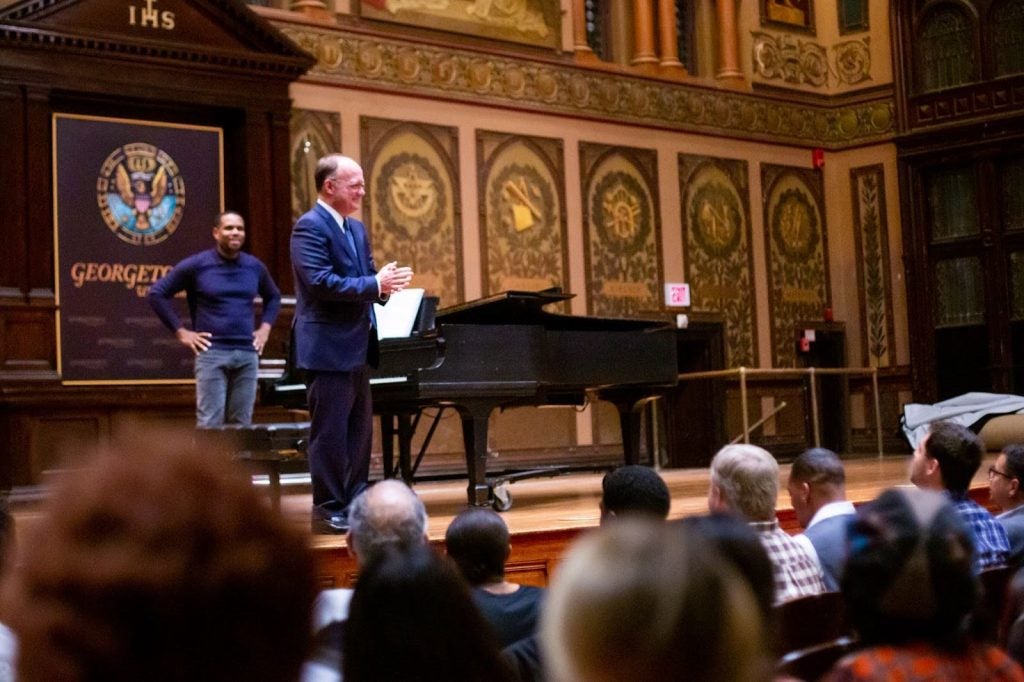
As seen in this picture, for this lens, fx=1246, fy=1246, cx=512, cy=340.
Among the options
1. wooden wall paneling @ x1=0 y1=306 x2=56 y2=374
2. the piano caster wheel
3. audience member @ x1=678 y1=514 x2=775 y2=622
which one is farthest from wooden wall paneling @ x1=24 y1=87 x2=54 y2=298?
audience member @ x1=678 y1=514 x2=775 y2=622

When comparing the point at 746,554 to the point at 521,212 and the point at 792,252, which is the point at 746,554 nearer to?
the point at 521,212

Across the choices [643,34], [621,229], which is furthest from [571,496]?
[643,34]

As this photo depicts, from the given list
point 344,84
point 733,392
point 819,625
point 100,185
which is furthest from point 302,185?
point 819,625

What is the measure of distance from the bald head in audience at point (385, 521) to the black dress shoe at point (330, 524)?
2242 millimetres

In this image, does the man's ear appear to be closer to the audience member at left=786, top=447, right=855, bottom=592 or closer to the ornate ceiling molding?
the audience member at left=786, top=447, right=855, bottom=592

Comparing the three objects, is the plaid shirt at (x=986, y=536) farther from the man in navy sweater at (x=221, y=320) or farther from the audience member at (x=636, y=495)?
the man in navy sweater at (x=221, y=320)

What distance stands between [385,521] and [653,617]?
5.19 feet

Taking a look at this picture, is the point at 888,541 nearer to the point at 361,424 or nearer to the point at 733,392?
the point at 361,424

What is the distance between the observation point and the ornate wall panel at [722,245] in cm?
1284

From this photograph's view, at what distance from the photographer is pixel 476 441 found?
588 centimetres

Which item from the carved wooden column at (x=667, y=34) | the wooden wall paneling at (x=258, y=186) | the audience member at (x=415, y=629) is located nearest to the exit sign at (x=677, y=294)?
the carved wooden column at (x=667, y=34)

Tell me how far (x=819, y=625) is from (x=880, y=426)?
11174mm

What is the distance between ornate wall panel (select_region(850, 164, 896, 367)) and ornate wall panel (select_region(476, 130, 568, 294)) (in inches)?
151

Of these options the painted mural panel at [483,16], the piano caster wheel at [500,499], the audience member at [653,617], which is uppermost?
the painted mural panel at [483,16]
